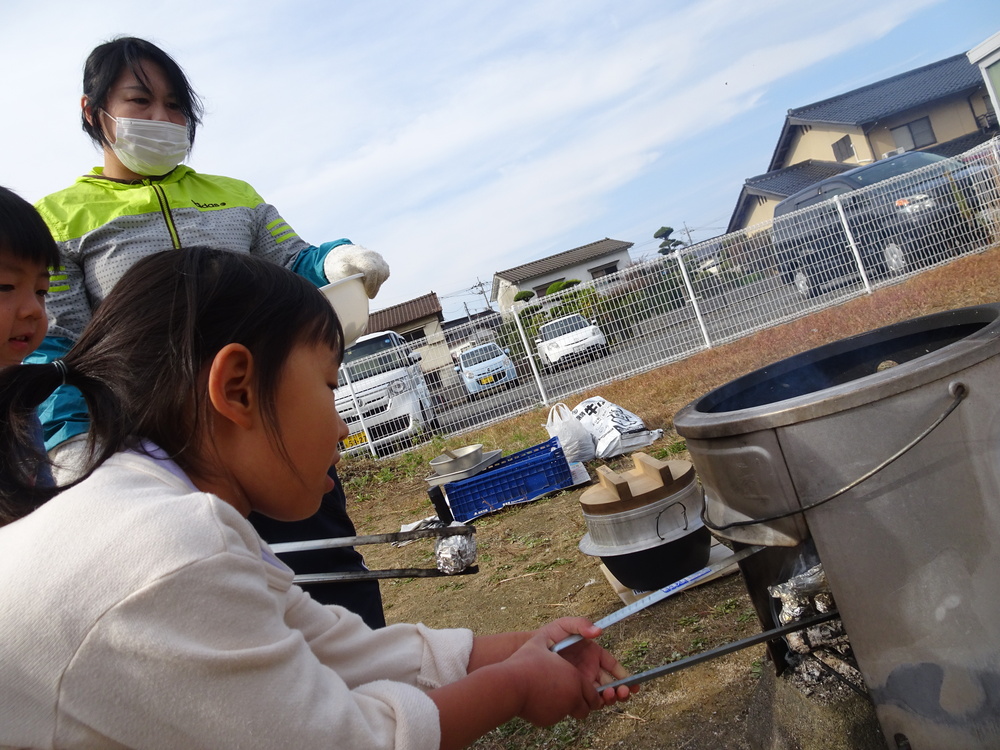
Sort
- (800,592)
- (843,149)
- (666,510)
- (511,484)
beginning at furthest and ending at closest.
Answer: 1. (843,149)
2. (511,484)
3. (666,510)
4. (800,592)

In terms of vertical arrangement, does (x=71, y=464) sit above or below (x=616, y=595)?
above

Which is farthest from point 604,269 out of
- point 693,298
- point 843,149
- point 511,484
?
point 511,484

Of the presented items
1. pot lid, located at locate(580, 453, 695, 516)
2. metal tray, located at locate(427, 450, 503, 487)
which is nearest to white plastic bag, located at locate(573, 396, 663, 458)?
metal tray, located at locate(427, 450, 503, 487)

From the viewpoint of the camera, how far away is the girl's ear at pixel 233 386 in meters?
1.06

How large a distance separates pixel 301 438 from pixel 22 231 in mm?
1061

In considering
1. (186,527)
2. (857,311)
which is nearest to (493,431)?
(857,311)

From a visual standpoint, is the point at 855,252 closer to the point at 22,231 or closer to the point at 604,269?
the point at 22,231

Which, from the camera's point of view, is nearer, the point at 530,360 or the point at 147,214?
the point at 147,214

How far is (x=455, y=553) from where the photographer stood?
174cm

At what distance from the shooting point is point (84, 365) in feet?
3.71

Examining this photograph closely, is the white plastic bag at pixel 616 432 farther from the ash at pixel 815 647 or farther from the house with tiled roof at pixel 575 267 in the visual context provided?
the house with tiled roof at pixel 575 267

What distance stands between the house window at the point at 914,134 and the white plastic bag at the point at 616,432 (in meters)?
25.7

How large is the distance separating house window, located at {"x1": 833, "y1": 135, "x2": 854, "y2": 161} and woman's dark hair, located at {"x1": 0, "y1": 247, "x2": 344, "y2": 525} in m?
30.9

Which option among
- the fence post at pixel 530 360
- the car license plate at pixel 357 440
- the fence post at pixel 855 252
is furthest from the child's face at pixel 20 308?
the fence post at pixel 855 252
